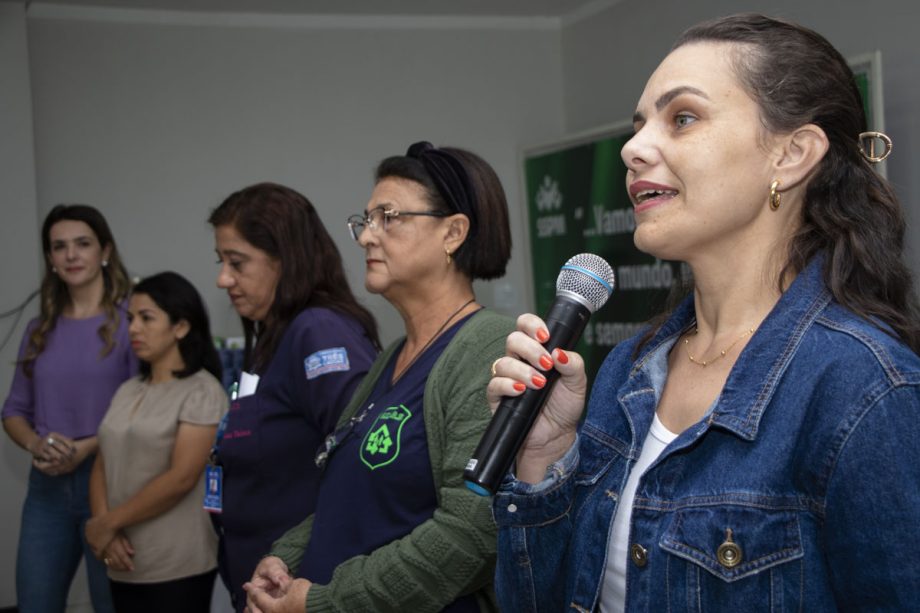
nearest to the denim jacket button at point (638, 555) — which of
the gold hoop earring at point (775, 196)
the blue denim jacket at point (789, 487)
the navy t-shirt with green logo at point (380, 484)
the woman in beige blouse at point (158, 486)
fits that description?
the blue denim jacket at point (789, 487)

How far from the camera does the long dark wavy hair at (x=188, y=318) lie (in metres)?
3.33

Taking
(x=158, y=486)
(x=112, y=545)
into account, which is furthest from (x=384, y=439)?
(x=112, y=545)

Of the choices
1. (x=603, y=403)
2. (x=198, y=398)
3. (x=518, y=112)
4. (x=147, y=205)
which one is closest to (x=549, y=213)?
(x=518, y=112)

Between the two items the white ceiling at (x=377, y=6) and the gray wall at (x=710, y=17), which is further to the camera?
the white ceiling at (x=377, y=6)

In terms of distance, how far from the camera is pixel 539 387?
114 cm

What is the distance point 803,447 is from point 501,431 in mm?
348

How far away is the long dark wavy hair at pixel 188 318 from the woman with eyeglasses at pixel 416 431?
1.33m

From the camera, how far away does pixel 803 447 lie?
1001 mm

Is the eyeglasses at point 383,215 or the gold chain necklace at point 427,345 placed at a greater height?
the eyeglasses at point 383,215

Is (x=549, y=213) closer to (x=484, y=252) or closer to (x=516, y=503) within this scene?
(x=484, y=252)

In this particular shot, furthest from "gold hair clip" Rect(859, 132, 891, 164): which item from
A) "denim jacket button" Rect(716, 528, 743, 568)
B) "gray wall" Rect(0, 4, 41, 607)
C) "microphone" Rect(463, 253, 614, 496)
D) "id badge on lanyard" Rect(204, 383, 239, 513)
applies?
"gray wall" Rect(0, 4, 41, 607)

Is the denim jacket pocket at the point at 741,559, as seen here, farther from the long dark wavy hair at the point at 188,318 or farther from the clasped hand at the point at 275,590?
the long dark wavy hair at the point at 188,318

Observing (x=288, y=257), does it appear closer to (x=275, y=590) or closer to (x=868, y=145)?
(x=275, y=590)

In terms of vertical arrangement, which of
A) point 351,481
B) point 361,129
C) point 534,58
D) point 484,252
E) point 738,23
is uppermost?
point 534,58
